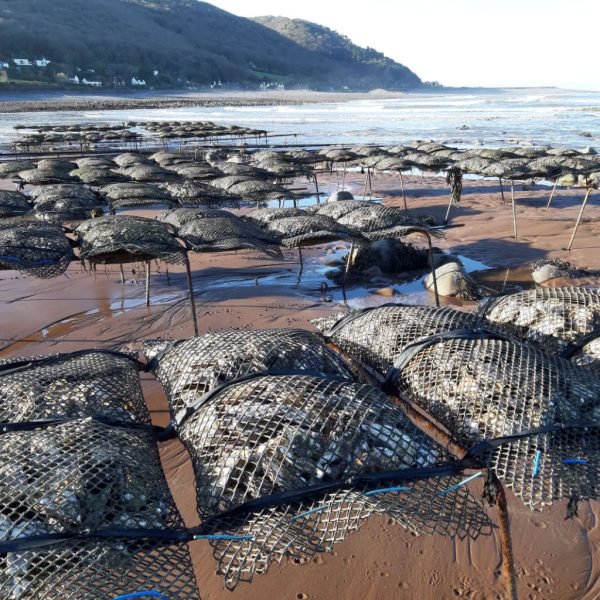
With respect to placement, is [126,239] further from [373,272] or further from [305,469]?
[373,272]

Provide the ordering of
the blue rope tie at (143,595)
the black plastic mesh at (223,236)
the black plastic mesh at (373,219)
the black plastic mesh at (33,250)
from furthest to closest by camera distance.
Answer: the black plastic mesh at (373,219) < the black plastic mesh at (223,236) < the black plastic mesh at (33,250) < the blue rope tie at (143,595)

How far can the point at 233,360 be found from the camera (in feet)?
13.0

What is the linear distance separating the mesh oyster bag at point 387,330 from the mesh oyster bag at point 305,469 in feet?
3.23

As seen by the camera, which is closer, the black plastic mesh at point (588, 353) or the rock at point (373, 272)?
the black plastic mesh at point (588, 353)

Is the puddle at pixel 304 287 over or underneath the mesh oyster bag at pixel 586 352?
underneath

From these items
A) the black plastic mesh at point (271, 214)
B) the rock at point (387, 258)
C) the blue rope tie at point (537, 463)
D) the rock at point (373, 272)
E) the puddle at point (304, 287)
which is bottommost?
the puddle at point (304, 287)

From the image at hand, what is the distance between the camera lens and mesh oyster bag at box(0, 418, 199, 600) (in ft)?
7.35

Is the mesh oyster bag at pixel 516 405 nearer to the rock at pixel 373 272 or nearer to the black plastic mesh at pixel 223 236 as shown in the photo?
the black plastic mesh at pixel 223 236

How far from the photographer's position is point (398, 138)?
46.1m

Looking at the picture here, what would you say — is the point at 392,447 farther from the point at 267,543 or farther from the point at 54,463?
the point at 54,463

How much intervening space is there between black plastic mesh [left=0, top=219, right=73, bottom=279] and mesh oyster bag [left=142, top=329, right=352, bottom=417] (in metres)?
3.54

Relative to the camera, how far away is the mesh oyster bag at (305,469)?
2.57 meters

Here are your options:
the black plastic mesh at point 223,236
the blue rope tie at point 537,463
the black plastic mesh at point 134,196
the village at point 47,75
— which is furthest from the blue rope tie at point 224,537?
the village at point 47,75

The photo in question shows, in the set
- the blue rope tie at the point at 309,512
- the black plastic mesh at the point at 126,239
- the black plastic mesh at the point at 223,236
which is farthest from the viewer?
the black plastic mesh at the point at 223,236
